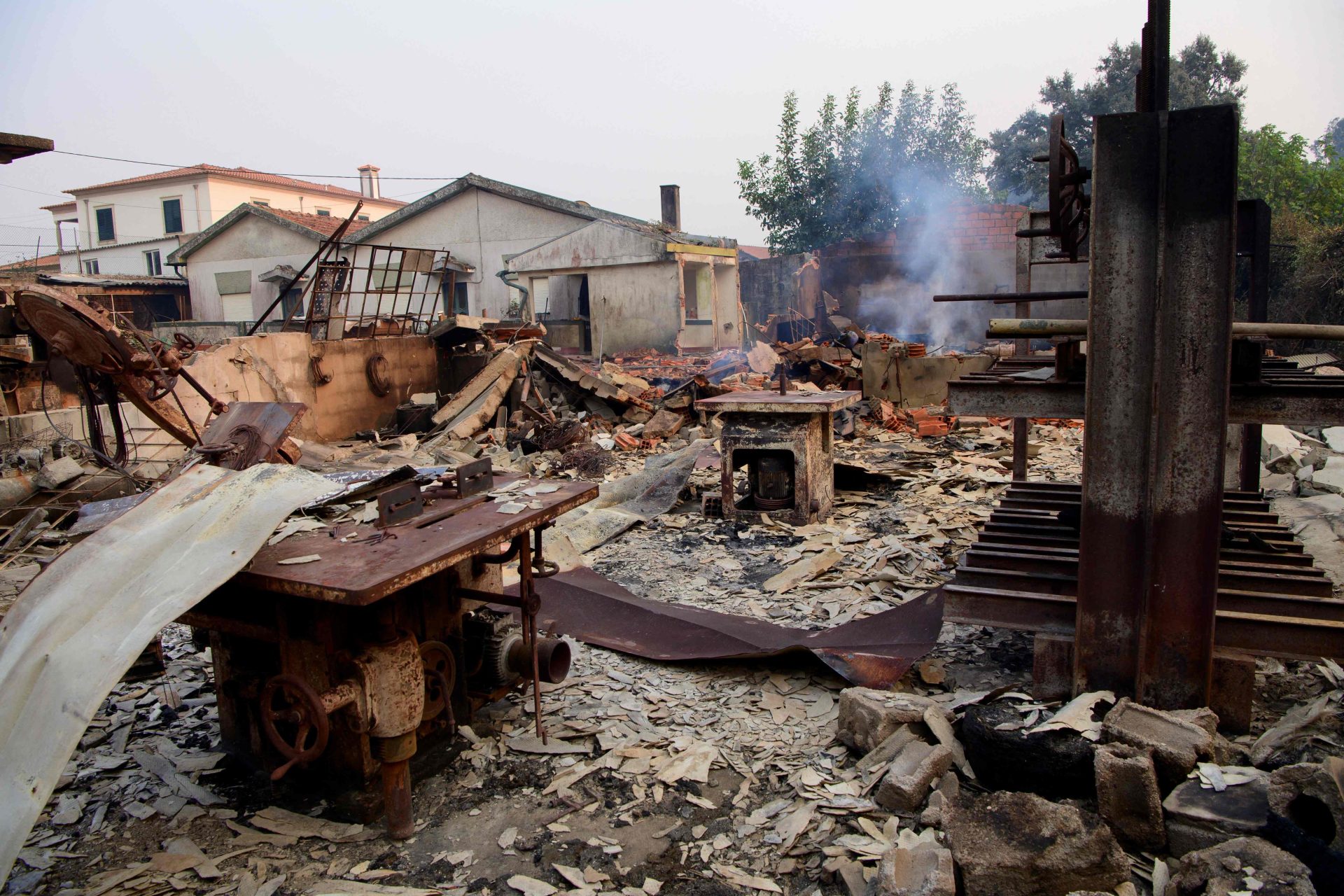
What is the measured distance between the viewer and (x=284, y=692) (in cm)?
295

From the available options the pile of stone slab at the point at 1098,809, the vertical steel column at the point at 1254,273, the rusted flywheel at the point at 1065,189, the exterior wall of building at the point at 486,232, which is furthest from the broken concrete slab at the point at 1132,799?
the exterior wall of building at the point at 486,232

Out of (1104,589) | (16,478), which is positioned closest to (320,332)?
(16,478)

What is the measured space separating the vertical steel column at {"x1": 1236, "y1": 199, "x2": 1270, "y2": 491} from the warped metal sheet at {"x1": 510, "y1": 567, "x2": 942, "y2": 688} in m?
2.38

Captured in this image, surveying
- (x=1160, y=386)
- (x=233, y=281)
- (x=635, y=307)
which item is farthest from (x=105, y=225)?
(x=1160, y=386)

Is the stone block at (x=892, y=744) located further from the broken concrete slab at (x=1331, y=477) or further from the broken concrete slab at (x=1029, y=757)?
the broken concrete slab at (x=1331, y=477)

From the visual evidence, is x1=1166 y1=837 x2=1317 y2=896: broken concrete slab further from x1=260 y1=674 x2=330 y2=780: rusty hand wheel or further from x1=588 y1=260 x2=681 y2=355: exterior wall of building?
x1=588 y1=260 x2=681 y2=355: exterior wall of building

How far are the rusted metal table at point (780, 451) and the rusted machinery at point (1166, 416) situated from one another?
3.92m

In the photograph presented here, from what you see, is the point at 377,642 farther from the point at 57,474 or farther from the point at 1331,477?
the point at 1331,477

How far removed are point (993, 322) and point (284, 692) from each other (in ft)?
9.84

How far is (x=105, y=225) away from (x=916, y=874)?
4841cm

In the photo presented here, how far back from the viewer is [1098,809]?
9.34 ft

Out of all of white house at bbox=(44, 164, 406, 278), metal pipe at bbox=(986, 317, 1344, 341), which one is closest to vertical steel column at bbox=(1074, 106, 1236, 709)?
metal pipe at bbox=(986, 317, 1344, 341)

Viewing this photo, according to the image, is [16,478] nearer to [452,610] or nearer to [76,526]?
[76,526]

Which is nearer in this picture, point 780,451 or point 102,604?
point 102,604
